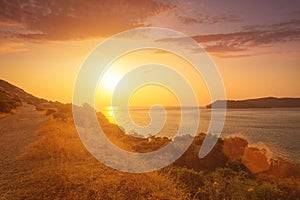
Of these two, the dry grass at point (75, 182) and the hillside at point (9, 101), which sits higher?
the hillside at point (9, 101)

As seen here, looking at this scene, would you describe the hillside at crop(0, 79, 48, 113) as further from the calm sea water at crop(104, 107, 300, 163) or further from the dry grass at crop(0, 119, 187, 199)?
the dry grass at crop(0, 119, 187, 199)

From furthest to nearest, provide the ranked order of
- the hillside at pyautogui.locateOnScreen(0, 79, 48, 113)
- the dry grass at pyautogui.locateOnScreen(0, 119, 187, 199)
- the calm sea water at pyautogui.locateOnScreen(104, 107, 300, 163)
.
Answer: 1. the hillside at pyautogui.locateOnScreen(0, 79, 48, 113)
2. the calm sea water at pyautogui.locateOnScreen(104, 107, 300, 163)
3. the dry grass at pyautogui.locateOnScreen(0, 119, 187, 199)

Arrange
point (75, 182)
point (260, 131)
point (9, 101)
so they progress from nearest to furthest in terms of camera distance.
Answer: point (75, 182), point (9, 101), point (260, 131)

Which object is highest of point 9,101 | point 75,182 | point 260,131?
point 9,101

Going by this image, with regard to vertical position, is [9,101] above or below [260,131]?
above

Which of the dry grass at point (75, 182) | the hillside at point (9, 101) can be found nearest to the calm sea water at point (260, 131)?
the hillside at point (9, 101)

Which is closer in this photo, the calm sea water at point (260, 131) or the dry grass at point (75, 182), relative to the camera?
the dry grass at point (75, 182)

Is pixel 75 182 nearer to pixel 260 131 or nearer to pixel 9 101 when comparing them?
pixel 9 101

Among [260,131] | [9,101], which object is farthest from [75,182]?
[260,131]

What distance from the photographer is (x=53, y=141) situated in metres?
17.7

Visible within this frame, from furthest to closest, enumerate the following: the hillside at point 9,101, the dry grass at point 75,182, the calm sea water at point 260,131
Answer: the hillside at point 9,101 < the calm sea water at point 260,131 < the dry grass at point 75,182

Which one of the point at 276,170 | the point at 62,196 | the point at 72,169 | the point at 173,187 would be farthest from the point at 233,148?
the point at 62,196

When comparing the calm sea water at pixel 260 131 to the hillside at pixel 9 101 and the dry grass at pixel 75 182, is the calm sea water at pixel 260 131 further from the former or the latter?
the dry grass at pixel 75 182

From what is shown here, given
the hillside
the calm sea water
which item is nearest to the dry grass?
the calm sea water
